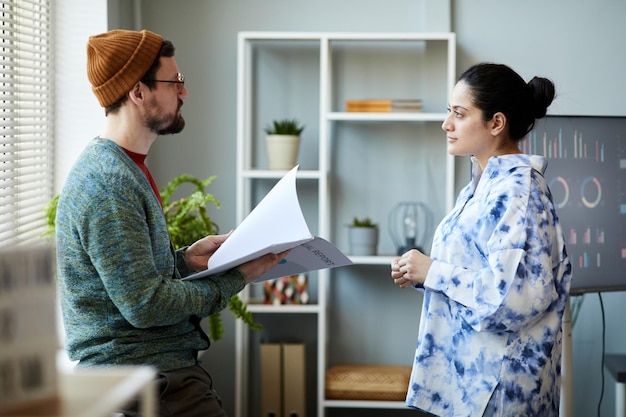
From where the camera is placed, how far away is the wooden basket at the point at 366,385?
3.71m

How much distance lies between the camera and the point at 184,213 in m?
3.34

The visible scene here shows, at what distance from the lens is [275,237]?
6.51ft

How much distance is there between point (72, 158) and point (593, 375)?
2.55 m

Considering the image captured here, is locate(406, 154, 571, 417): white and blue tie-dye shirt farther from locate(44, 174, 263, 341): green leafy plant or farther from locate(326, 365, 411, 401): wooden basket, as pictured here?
locate(326, 365, 411, 401): wooden basket

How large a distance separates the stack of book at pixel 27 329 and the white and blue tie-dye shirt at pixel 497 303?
1.28 meters

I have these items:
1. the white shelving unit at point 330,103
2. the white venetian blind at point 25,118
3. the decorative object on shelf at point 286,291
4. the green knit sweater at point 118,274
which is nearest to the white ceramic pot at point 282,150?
the white shelving unit at point 330,103

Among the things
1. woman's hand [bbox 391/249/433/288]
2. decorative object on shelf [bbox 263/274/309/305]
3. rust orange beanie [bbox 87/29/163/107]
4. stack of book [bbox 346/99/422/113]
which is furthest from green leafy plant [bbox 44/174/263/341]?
rust orange beanie [bbox 87/29/163/107]

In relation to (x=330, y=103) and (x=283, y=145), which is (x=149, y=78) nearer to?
(x=283, y=145)

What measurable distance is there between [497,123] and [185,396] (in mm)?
1117

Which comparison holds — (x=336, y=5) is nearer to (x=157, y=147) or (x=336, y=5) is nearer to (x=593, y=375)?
(x=157, y=147)

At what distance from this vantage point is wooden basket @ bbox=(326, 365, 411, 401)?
3.71m

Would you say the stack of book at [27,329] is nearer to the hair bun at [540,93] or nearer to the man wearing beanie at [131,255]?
the man wearing beanie at [131,255]

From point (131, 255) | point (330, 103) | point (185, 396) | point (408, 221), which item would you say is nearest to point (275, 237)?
point (131, 255)

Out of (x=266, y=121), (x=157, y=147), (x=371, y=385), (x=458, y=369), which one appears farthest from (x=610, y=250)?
(x=157, y=147)
